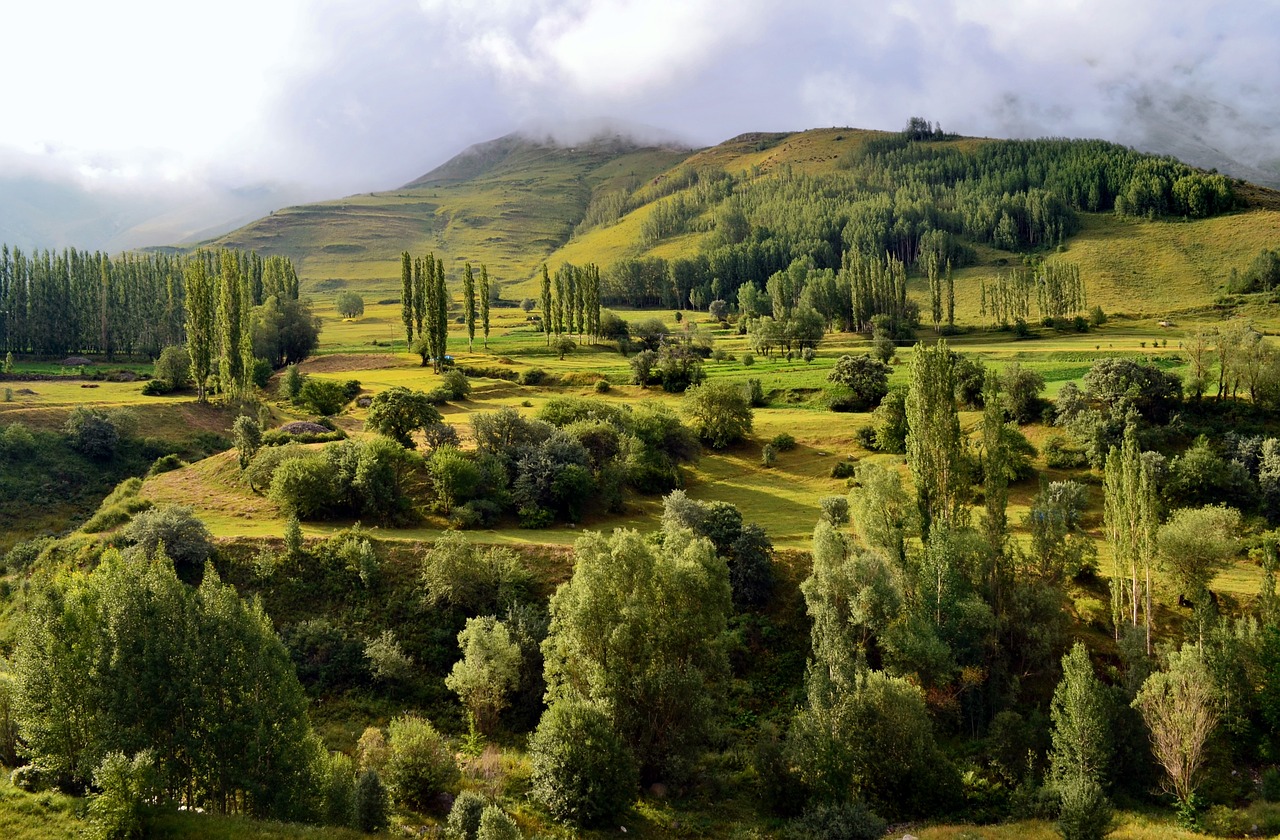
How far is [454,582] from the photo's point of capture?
37188mm

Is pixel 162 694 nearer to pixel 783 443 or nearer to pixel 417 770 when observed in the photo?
pixel 417 770

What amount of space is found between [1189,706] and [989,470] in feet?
41.5

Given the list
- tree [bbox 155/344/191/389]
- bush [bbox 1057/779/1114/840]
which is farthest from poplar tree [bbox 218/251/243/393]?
bush [bbox 1057/779/1114/840]

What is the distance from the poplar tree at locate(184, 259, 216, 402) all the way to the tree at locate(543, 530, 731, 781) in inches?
2629

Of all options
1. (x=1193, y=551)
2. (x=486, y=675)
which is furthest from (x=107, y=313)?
(x=1193, y=551)

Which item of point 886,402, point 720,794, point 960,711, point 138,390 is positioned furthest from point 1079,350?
point 138,390

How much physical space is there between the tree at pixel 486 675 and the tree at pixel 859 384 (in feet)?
156

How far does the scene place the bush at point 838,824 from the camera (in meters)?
25.3

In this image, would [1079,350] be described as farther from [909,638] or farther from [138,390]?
[138,390]

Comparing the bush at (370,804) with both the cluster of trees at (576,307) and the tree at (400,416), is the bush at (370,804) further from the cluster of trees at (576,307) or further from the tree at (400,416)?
the cluster of trees at (576,307)

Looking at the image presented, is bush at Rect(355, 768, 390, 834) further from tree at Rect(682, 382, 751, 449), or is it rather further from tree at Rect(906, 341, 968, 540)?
tree at Rect(682, 382, 751, 449)

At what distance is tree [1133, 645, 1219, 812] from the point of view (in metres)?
28.0

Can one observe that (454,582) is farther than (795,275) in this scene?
No

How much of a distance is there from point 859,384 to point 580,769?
5407cm
